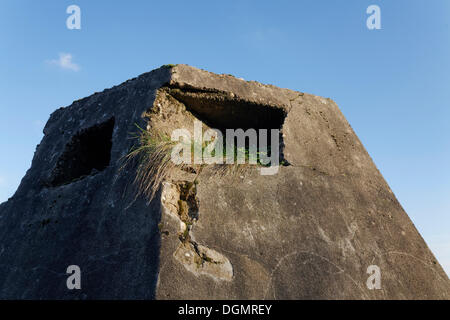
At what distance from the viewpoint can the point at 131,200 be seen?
10.5ft

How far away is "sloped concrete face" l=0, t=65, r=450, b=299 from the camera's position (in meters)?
2.90

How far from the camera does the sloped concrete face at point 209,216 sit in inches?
114

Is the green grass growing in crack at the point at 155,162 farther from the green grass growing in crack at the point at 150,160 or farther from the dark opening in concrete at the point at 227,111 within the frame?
the dark opening in concrete at the point at 227,111

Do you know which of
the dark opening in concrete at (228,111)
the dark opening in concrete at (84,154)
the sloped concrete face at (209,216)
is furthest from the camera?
the dark opening in concrete at (84,154)

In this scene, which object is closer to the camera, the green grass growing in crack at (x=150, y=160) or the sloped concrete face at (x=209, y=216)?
the sloped concrete face at (x=209, y=216)

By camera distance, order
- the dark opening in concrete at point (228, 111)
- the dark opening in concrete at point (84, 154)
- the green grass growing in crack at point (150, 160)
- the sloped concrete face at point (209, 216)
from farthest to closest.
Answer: the dark opening in concrete at point (84, 154) → the dark opening in concrete at point (228, 111) → the green grass growing in crack at point (150, 160) → the sloped concrete face at point (209, 216)

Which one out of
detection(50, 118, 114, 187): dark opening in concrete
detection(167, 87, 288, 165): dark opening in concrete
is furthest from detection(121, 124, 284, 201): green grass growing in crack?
detection(50, 118, 114, 187): dark opening in concrete

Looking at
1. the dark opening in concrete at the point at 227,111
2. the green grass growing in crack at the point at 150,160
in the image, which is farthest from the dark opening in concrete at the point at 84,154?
the dark opening in concrete at the point at 227,111

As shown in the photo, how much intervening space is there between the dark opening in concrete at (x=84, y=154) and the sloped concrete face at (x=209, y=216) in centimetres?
1

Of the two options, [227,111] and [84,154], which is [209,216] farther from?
[84,154]

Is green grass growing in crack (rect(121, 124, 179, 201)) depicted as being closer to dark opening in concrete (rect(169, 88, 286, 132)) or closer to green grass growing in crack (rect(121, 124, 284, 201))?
green grass growing in crack (rect(121, 124, 284, 201))
